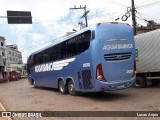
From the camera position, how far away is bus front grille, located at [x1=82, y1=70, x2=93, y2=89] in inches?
590

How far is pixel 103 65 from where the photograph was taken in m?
14.2

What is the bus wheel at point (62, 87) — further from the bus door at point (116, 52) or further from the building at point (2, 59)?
the building at point (2, 59)

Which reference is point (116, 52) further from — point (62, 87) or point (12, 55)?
point (12, 55)

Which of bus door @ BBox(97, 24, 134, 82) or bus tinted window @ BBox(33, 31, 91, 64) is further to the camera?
bus tinted window @ BBox(33, 31, 91, 64)

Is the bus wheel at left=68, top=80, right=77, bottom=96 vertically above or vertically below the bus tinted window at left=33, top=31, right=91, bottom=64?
below

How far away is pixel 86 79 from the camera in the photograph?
605 inches

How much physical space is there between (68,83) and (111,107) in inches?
247

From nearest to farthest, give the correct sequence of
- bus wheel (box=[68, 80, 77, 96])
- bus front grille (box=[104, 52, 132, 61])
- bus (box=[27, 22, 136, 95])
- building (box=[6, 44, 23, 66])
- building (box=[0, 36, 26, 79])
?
bus (box=[27, 22, 136, 95])
bus front grille (box=[104, 52, 132, 61])
bus wheel (box=[68, 80, 77, 96])
building (box=[0, 36, 26, 79])
building (box=[6, 44, 23, 66])

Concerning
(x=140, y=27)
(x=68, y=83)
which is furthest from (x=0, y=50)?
(x=68, y=83)

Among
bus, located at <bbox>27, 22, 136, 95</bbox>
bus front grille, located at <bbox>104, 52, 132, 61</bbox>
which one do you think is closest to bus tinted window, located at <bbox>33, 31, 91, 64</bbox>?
bus, located at <bbox>27, 22, 136, 95</bbox>

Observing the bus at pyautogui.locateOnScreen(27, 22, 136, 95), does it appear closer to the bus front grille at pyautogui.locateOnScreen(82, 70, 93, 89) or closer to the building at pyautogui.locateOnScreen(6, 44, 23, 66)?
the bus front grille at pyautogui.locateOnScreen(82, 70, 93, 89)

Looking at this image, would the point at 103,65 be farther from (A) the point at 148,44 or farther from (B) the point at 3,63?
(B) the point at 3,63

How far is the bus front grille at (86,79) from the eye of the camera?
1499 cm

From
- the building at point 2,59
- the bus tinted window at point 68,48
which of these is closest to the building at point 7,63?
the building at point 2,59
